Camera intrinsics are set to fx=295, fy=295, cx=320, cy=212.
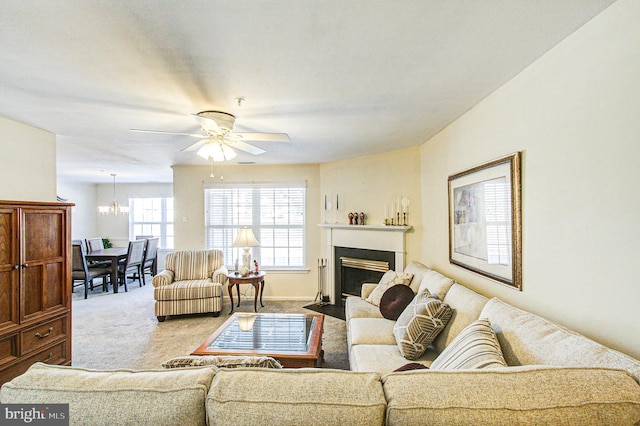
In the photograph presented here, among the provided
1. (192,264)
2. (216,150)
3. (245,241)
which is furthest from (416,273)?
(192,264)

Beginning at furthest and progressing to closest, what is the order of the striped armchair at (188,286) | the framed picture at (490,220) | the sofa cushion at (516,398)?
the striped armchair at (188,286) → the framed picture at (490,220) → the sofa cushion at (516,398)

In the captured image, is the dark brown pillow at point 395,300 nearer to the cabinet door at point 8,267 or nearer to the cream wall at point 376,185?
the cream wall at point 376,185

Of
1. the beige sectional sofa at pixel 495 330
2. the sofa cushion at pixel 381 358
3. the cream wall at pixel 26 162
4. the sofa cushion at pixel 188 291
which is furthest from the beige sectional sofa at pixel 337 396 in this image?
the sofa cushion at pixel 188 291

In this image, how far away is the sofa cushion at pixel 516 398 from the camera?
0.86 meters

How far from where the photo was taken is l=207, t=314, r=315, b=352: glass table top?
2469mm

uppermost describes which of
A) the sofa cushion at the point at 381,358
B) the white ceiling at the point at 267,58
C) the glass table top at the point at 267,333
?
the white ceiling at the point at 267,58

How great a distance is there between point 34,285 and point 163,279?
1807 millimetres

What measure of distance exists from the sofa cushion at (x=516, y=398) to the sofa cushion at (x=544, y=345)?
125 millimetres

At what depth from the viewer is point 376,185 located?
14.5ft

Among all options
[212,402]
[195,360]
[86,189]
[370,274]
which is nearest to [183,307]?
[370,274]

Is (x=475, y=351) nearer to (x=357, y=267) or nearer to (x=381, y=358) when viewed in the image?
(x=381, y=358)

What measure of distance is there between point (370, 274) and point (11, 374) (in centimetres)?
384

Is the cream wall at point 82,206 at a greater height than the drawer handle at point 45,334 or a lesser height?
greater

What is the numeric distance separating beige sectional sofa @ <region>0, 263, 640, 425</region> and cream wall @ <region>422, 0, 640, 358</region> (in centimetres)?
41
